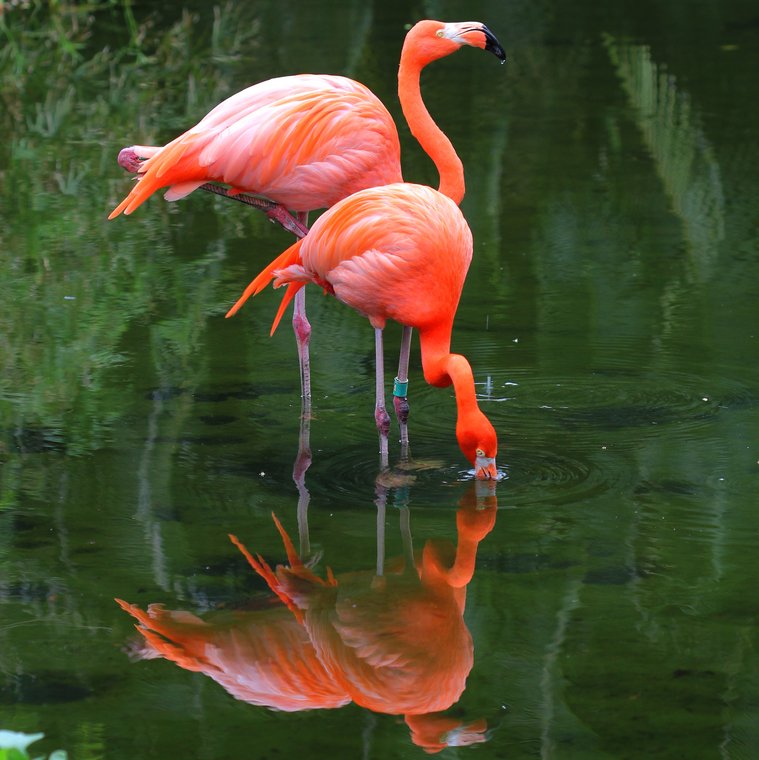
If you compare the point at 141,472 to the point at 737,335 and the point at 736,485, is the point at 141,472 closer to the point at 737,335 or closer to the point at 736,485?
the point at 736,485

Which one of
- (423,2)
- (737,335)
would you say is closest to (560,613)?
(737,335)

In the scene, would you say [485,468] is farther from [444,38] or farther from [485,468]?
[444,38]

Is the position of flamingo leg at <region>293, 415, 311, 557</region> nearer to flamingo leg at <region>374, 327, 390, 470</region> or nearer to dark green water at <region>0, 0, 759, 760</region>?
dark green water at <region>0, 0, 759, 760</region>

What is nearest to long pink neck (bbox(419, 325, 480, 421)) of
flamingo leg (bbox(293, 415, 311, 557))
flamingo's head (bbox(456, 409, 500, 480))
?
flamingo's head (bbox(456, 409, 500, 480))

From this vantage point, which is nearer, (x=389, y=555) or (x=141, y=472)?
(x=389, y=555)

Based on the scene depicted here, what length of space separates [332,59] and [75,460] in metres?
6.19

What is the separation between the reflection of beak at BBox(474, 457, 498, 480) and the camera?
4.24m

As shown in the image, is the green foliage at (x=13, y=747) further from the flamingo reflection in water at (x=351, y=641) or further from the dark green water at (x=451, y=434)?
the flamingo reflection in water at (x=351, y=641)

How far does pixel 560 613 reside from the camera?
3.57 m

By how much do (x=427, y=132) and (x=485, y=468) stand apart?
53.4 inches

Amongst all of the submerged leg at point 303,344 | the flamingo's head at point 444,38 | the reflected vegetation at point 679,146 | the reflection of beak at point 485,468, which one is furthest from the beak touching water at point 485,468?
the reflected vegetation at point 679,146

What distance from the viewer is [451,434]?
479 centimetres

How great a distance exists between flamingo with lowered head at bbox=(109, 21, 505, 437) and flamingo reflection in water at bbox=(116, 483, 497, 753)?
4.35ft

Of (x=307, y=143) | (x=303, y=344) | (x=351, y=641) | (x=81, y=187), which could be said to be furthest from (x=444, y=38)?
(x=81, y=187)
